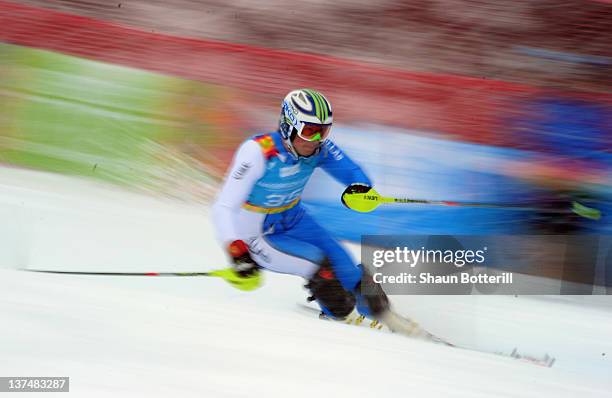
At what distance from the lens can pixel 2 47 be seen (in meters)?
4.54

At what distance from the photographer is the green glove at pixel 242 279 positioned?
409cm

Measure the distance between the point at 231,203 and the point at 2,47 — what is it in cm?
190

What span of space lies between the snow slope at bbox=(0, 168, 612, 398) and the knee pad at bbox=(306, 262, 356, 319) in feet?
0.47

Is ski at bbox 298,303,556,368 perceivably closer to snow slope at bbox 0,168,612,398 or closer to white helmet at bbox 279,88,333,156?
snow slope at bbox 0,168,612,398

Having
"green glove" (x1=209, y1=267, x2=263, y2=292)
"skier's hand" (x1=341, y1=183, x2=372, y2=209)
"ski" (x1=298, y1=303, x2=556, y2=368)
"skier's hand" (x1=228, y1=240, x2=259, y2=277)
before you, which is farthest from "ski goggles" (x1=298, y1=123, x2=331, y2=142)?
"ski" (x1=298, y1=303, x2=556, y2=368)

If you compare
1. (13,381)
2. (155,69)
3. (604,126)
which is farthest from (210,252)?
(604,126)

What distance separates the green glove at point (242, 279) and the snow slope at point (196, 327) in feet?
0.16

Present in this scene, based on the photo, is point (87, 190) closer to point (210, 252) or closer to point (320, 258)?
point (210, 252)

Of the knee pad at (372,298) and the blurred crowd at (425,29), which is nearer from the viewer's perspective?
the knee pad at (372,298)

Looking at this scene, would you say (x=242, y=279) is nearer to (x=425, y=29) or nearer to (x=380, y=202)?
(x=380, y=202)

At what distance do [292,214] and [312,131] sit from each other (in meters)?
0.53

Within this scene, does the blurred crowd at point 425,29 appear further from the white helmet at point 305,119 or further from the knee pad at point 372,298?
Result: the knee pad at point 372,298

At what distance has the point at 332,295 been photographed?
400 centimetres

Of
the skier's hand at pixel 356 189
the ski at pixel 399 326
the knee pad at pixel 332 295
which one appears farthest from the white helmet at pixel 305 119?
the ski at pixel 399 326
